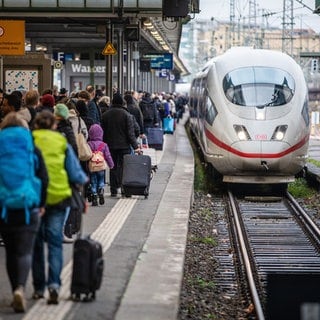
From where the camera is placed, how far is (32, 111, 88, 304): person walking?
8625mm

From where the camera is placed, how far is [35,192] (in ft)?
27.2

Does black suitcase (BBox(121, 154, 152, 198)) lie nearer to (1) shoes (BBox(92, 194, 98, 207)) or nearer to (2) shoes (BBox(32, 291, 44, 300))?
(1) shoes (BBox(92, 194, 98, 207))

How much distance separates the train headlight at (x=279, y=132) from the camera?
2111cm

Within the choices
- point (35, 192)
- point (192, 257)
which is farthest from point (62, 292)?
point (192, 257)

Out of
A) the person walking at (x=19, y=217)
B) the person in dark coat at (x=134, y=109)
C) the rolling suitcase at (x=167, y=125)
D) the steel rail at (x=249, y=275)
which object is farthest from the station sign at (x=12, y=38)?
the rolling suitcase at (x=167, y=125)

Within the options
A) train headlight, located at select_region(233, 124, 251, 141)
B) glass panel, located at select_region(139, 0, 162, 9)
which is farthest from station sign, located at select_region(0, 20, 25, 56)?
train headlight, located at select_region(233, 124, 251, 141)

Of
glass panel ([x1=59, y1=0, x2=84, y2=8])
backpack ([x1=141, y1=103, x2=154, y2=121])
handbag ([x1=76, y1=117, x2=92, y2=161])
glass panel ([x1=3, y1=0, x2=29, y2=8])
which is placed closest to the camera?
handbag ([x1=76, y1=117, x2=92, y2=161])

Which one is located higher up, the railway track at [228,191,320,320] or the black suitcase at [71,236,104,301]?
the black suitcase at [71,236,104,301]

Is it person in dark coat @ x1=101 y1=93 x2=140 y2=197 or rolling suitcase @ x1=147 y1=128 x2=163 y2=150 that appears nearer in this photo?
person in dark coat @ x1=101 y1=93 x2=140 y2=197

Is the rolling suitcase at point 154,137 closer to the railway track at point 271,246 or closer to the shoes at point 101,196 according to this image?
the railway track at point 271,246

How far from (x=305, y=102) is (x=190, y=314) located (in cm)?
1228

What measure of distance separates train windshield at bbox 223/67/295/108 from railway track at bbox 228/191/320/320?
2.15 m

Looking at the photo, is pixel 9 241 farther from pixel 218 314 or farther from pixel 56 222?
pixel 218 314

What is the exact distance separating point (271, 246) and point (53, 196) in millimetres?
7731
